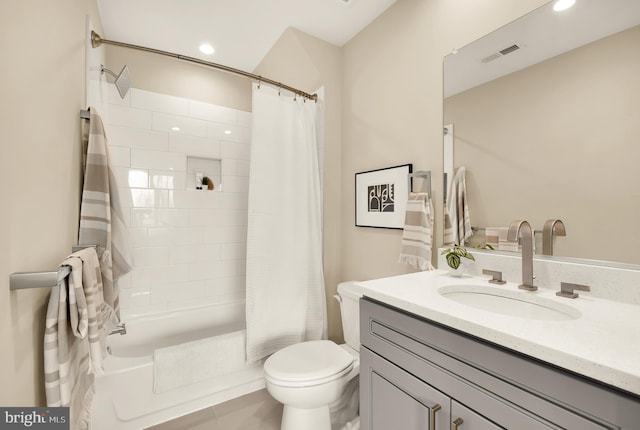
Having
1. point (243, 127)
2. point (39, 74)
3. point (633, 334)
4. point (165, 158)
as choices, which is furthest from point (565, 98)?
point (165, 158)

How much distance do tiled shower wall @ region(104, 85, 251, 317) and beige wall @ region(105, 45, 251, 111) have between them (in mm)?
92

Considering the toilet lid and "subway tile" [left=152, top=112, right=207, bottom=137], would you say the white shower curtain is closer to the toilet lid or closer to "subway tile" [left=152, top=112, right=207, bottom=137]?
the toilet lid

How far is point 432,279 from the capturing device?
128 centimetres

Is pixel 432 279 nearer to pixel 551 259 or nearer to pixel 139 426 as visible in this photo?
pixel 551 259

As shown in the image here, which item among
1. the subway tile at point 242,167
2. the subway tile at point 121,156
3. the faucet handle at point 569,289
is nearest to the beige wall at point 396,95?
the faucet handle at point 569,289

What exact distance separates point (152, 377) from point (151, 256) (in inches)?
38.4

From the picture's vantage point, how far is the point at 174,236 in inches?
91.5

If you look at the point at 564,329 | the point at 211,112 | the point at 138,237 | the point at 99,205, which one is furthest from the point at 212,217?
the point at 564,329

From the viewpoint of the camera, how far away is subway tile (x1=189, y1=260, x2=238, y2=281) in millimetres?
2393

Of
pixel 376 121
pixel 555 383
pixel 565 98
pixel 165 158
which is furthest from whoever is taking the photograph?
pixel 165 158

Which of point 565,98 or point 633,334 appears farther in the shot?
point 565,98

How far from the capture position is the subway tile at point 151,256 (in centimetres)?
218

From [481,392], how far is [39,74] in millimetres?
1570

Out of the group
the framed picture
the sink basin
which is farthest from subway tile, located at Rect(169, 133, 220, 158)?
the sink basin
